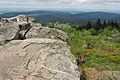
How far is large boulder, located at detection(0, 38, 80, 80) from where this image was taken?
14.1m

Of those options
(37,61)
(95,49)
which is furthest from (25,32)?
(95,49)

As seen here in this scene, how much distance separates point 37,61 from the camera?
14.8m

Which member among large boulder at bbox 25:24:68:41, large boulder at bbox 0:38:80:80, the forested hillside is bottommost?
the forested hillside

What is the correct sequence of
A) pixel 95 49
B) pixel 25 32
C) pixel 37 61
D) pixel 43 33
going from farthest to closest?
pixel 95 49 < pixel 25 32 < pixel 43 33 < pixel 37 61

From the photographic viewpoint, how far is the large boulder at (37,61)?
14.1 m

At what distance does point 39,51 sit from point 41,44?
684 mm

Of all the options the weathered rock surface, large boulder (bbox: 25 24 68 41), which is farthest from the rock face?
the weathered rock surface

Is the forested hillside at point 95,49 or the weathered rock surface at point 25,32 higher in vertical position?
the weathered rock surface at point 25,32

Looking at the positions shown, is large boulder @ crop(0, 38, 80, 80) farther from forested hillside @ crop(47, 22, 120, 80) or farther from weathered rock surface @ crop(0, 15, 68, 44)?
forested hillside @ crop(47, 22, 120, 80)

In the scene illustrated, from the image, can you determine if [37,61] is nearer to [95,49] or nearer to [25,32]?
[25,32]

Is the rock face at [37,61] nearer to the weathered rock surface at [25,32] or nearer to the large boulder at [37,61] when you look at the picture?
the large boulder at [37,61]

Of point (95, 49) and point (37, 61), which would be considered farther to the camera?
point (95, 49)

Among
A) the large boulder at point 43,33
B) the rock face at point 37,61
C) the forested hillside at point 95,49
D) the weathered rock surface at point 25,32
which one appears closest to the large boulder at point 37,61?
the rock face at point 37,61

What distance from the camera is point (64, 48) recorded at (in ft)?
52.7
